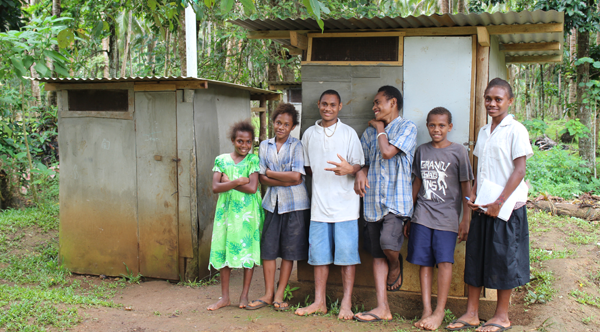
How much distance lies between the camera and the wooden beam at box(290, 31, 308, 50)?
3943 mm

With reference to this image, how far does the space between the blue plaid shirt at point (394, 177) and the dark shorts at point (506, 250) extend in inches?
23.4

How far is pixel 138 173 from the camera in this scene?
16.5 feet

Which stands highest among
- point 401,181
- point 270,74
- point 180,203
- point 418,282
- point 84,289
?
point 270,74

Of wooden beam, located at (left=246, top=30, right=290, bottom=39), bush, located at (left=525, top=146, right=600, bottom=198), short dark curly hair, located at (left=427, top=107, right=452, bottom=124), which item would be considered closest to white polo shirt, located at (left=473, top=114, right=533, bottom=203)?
short dark curly hair, located at (left=427, top=107, right=452, bottom=124)

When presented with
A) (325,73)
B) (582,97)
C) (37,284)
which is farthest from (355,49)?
(582,97)

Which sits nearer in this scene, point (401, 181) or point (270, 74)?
point (401, 181)

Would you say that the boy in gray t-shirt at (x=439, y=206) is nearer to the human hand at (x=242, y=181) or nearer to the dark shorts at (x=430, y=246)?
the dark shorts at (x=430, y=246)

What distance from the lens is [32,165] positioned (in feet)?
24.4

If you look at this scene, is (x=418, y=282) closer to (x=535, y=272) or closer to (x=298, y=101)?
(x=535, y=272)

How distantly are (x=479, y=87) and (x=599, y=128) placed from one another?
37.0ft

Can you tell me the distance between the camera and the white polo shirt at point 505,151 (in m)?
3.06

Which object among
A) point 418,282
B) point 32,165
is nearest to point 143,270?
point 418,282

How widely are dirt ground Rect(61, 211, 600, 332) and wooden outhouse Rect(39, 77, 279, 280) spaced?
0.48 m

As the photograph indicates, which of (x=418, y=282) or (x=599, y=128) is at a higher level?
(x=599, y=128)
